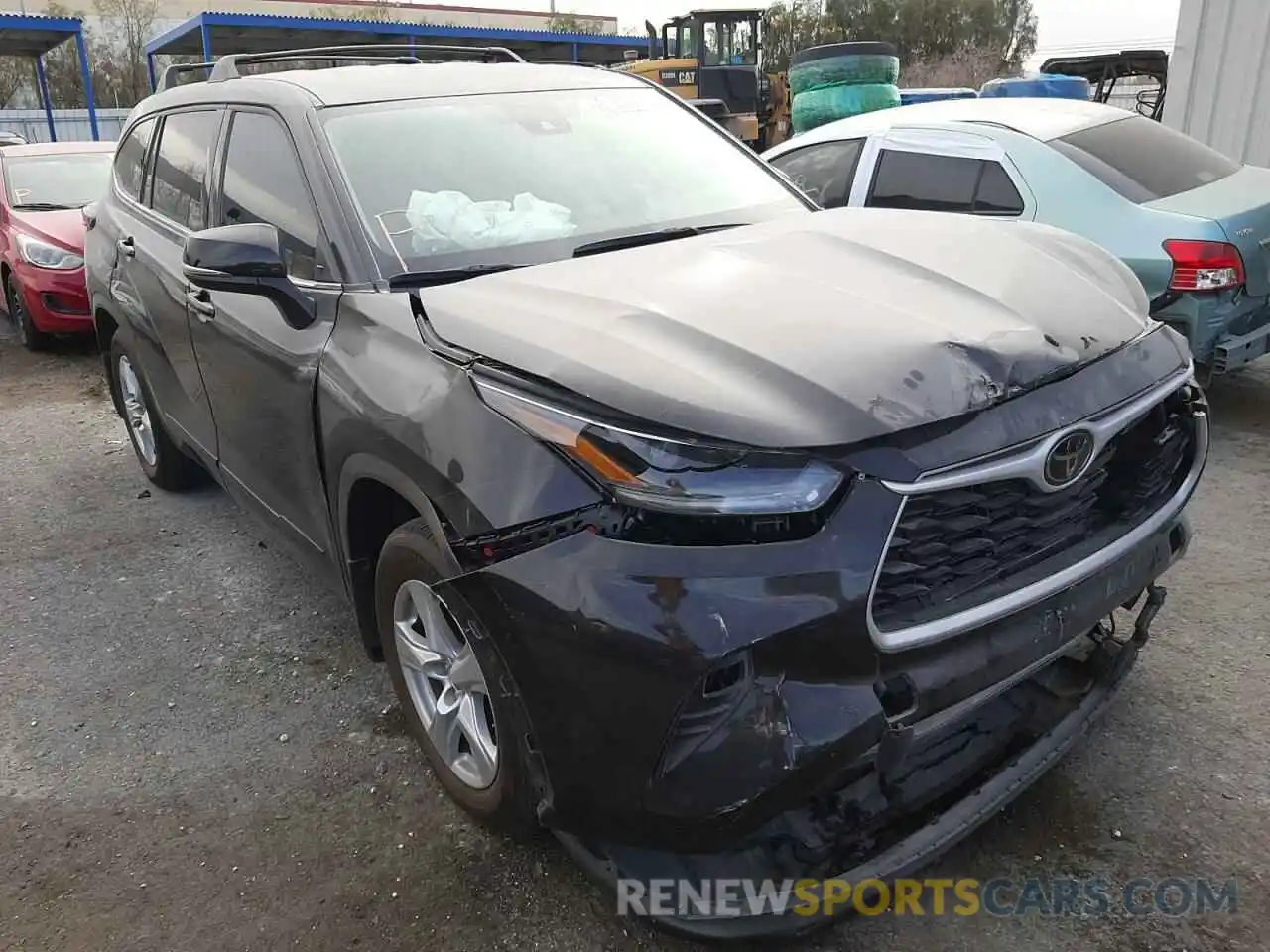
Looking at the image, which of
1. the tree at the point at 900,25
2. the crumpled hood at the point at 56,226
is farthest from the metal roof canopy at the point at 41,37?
the tree at the point at 900,25

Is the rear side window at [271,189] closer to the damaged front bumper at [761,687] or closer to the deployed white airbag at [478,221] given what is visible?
the deployed white airbag at [478,221]

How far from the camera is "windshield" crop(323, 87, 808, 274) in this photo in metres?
2.77

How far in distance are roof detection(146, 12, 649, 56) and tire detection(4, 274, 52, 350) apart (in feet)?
54.3

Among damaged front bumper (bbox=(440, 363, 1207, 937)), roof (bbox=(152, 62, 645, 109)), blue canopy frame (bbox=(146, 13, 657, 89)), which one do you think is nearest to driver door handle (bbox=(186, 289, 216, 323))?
roof (bbox=(152, 62, 645, 109))

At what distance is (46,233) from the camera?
785 centimetres

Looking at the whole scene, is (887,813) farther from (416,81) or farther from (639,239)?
(416,81)

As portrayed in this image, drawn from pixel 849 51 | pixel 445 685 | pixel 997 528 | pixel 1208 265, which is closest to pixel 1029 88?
pixel 849 51

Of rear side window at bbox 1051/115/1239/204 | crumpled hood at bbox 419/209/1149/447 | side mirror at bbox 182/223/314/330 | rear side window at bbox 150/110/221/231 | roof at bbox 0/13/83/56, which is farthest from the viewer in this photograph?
roof at bbox 0/13/83/56

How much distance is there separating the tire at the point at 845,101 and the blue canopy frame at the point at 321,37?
39.8 ft

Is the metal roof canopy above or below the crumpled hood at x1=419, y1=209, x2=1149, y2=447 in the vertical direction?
above

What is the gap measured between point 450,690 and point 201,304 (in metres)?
1.77

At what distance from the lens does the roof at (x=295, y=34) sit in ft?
78.8

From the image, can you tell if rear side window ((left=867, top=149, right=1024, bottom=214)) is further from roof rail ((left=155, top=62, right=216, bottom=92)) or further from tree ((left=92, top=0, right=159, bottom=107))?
tree ((left=92, top=0, right=159, bottom=107))

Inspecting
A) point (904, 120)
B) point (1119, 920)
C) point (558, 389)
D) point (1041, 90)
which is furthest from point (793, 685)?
point (1041, 90)
